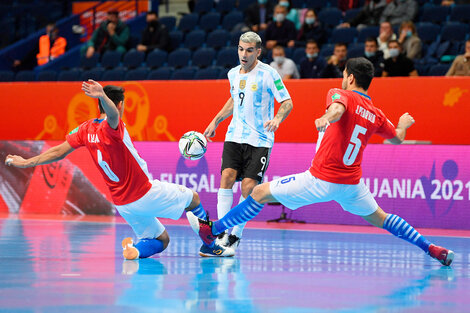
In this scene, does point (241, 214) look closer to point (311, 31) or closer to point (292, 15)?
point (311, 31)

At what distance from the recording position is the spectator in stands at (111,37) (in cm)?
1945

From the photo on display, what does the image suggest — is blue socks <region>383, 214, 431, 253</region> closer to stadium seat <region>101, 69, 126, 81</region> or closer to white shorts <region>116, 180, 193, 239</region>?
white shorts <region>116, 180, 193, 239</region>

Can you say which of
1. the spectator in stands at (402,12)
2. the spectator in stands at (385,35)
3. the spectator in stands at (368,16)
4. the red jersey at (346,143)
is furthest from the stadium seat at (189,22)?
the red jersey at (346,143)

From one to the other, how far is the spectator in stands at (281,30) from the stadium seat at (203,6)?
3.59 meters

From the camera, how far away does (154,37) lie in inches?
741

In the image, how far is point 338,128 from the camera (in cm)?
698

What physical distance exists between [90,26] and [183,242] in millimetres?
17208

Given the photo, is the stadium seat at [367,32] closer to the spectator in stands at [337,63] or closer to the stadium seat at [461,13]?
the spectator in stands at [337,63]

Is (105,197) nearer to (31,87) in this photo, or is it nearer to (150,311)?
(31,87)

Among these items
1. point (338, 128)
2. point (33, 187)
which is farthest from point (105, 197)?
point (338, 128)

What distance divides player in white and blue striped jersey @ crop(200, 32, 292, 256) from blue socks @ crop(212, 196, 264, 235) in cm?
65

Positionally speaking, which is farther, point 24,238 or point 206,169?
point 206,169

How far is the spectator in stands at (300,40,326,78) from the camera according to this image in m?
14.8

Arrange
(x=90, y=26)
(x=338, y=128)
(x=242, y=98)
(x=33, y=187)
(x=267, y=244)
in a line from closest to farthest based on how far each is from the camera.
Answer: (x=338, y=128), (x=242, y=98), (x=267, y=244), (x=33, y=187), (x=90, y=26)
